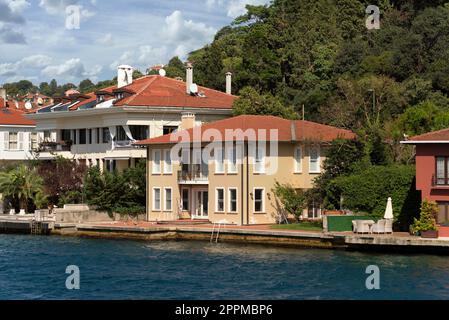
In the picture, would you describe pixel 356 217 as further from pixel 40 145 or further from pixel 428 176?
pixel 40 145

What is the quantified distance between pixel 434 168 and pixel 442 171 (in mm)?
425

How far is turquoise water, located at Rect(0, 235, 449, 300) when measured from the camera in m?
35.6

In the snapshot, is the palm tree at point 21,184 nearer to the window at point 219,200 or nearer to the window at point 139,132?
the window at point 139,132

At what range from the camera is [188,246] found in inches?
1989

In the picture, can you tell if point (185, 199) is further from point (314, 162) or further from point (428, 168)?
point (428, 168)

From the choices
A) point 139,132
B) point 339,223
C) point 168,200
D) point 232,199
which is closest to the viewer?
point 339,223

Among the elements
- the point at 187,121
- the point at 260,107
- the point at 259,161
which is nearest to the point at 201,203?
the point at 259,161

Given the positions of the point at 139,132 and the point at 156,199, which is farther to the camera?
the point at 139,132

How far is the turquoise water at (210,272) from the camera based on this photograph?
3556cm

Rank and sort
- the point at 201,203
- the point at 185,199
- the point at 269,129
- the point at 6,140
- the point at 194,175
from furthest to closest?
the point at 6,140 → the point at 185,199 → the point at 201,203 → the point at 194,175 → the point at 269,129

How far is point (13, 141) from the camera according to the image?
81625 mm
